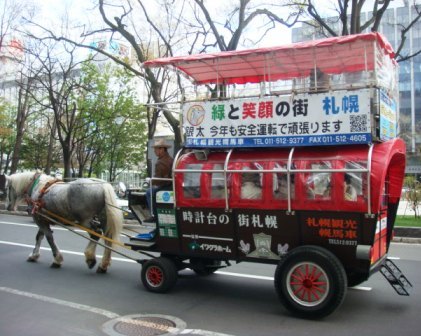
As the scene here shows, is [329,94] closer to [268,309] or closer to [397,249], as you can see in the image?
[268,309]

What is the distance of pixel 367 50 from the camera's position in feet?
19.1

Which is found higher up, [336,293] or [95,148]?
[95,148]

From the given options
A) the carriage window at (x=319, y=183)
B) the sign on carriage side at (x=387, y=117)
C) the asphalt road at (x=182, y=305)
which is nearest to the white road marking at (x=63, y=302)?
the asphalt road at (x=182, y=305)

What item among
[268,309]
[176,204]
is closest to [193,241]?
[176,204]

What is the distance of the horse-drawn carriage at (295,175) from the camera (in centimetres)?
533

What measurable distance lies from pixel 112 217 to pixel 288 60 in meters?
4.06

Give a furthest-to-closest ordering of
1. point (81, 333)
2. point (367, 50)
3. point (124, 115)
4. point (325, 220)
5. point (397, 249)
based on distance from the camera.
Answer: point (124, 115) → point (397, 249) → point (367, 50) → point (325, 220) → point (81, 333)

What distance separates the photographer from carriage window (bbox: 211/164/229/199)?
19.8 feet

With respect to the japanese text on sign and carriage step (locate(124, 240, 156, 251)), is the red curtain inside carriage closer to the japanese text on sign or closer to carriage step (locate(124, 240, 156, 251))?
the japanese text on sign

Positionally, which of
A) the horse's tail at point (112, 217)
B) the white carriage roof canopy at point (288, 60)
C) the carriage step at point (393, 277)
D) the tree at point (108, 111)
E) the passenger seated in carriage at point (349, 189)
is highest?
the tree at point (108, 111)

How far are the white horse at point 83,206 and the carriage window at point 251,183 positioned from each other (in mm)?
3018

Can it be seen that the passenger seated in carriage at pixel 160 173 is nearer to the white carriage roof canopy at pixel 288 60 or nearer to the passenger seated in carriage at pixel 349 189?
the white carriage roof canopy at pixel 288 60

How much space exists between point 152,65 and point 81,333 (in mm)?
3906

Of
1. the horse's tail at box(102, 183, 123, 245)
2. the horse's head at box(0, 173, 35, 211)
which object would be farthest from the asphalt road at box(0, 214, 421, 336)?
the horse's head at box(0, 173, 35, 211)
